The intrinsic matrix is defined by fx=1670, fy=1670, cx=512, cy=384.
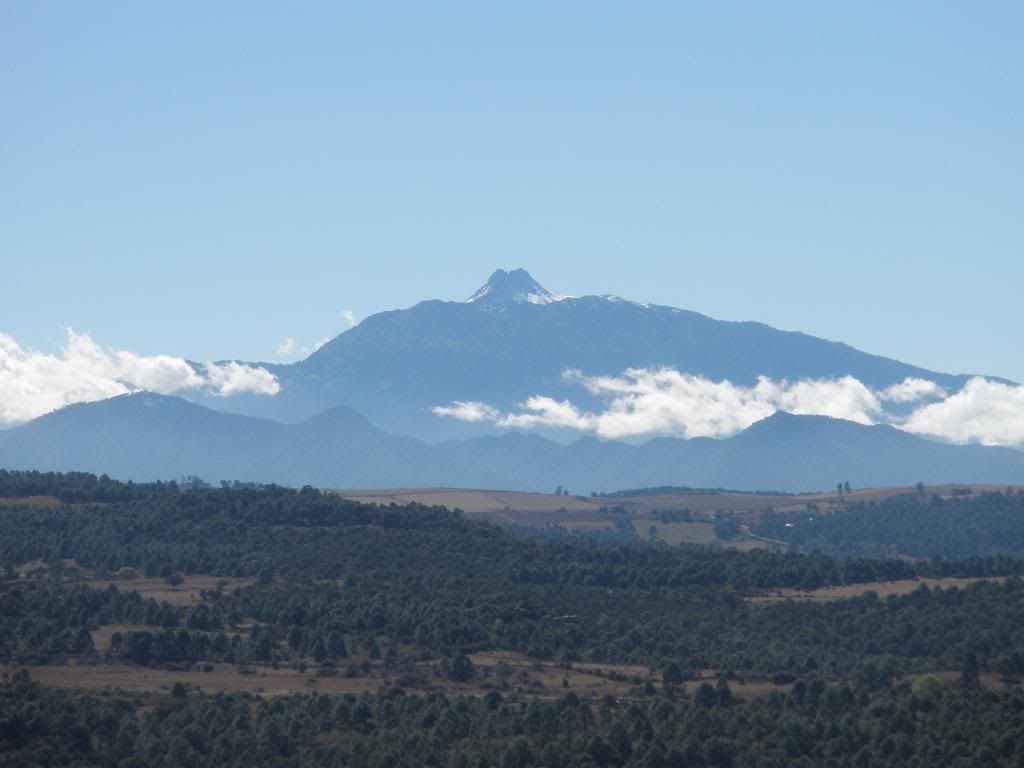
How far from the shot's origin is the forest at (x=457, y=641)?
79562 mm

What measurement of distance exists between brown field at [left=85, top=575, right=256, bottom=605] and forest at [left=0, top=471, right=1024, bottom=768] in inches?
23.7

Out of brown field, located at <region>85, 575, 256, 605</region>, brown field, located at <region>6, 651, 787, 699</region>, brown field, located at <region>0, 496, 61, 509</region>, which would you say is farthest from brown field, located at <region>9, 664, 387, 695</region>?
brown field, located at <region>0, 496, 61, 509</region>

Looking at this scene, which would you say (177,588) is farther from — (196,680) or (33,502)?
(33,502)

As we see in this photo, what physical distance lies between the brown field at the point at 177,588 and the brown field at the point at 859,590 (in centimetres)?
4239

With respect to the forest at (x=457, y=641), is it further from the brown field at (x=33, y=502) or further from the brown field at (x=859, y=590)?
the brown field at (x=859, y=590)

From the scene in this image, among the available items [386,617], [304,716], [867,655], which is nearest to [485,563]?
[386,617]

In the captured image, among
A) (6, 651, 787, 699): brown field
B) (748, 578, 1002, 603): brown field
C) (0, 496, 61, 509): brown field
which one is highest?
(0, 496, 61, 509): brown field

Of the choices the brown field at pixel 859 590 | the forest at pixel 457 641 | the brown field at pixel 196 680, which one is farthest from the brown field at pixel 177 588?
the brown field at pixel 859 590

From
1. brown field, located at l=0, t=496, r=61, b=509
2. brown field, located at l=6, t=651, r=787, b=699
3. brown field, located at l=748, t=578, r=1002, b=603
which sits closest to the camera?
brown field, located at l=6, t=651, r=787, b=699

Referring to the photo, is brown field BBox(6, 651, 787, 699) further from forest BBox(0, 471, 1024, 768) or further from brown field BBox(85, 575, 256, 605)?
brown field BBox(85, 575, 256, 605)

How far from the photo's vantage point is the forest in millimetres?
79562

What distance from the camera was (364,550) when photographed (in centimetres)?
14362

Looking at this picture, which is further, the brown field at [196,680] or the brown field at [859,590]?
the brown field at [859,590]

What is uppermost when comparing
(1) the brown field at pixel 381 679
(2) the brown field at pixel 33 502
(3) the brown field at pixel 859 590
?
(2) the brown field at pixel 33 502
